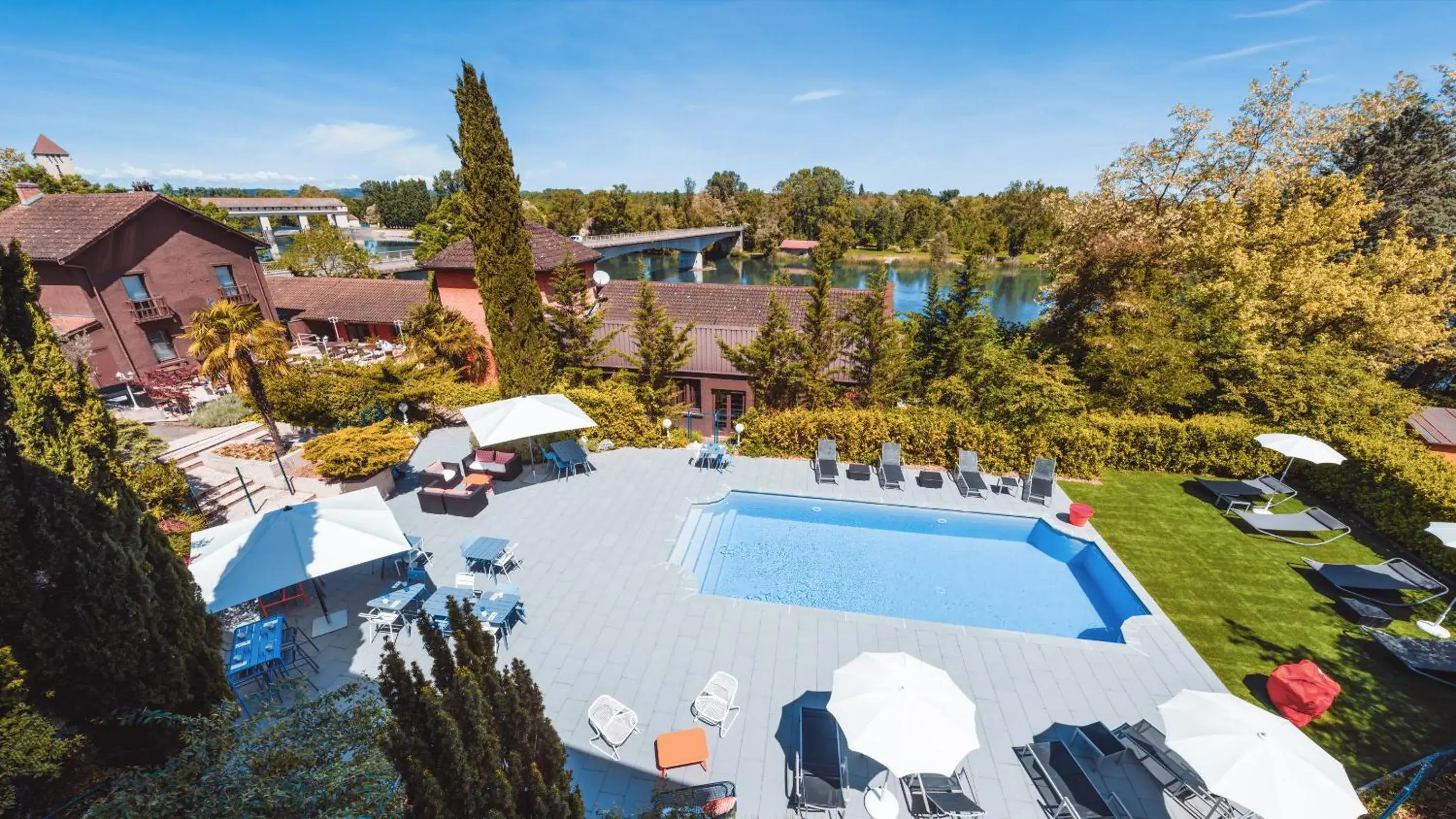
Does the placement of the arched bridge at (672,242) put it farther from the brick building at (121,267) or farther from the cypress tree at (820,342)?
the cypress tree at (820,342)

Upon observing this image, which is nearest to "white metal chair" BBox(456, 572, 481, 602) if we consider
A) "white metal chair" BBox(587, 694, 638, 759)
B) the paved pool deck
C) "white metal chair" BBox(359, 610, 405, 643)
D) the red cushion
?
the paved pool deck

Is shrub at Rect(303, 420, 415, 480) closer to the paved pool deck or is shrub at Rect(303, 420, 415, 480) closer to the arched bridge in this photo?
the paved pool deck

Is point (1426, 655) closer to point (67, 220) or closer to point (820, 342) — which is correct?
point (820, 342)

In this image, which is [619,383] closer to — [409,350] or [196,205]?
[409,350]

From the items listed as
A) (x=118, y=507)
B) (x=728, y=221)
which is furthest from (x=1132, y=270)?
(x=728, y=221)

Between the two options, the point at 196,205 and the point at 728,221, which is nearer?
the point at 196,205
